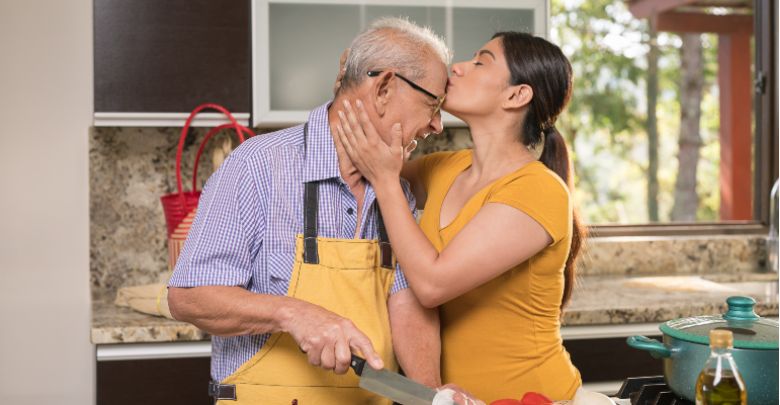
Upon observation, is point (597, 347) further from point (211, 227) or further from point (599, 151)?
point (599, 151)

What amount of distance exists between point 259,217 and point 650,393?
2.39 ft

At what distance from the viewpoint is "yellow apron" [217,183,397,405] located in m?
1.60

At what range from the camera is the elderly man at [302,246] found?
1544 millimetres

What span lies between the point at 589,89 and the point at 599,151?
0.42 metres

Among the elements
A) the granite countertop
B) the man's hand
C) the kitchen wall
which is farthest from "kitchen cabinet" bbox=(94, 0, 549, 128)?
the man's hand

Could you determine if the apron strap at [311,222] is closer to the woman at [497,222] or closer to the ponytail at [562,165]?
the woman at [497,222]

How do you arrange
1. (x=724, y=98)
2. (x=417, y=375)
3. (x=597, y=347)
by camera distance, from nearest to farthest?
(x=417, y=375)
(x=597, y=347)
(x=724, y=98)

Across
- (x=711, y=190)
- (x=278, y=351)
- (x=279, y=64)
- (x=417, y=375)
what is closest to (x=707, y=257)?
(x=279, y=64)

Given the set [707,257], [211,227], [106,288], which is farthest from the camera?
[707,257]

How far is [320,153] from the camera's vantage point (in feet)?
5.44

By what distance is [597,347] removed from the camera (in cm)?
258

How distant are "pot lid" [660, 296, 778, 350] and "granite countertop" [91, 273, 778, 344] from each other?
1079 mm

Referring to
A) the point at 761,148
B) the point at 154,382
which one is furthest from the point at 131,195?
the point at 761,148

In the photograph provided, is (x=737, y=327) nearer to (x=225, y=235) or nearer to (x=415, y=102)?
(x=415, y=102)
